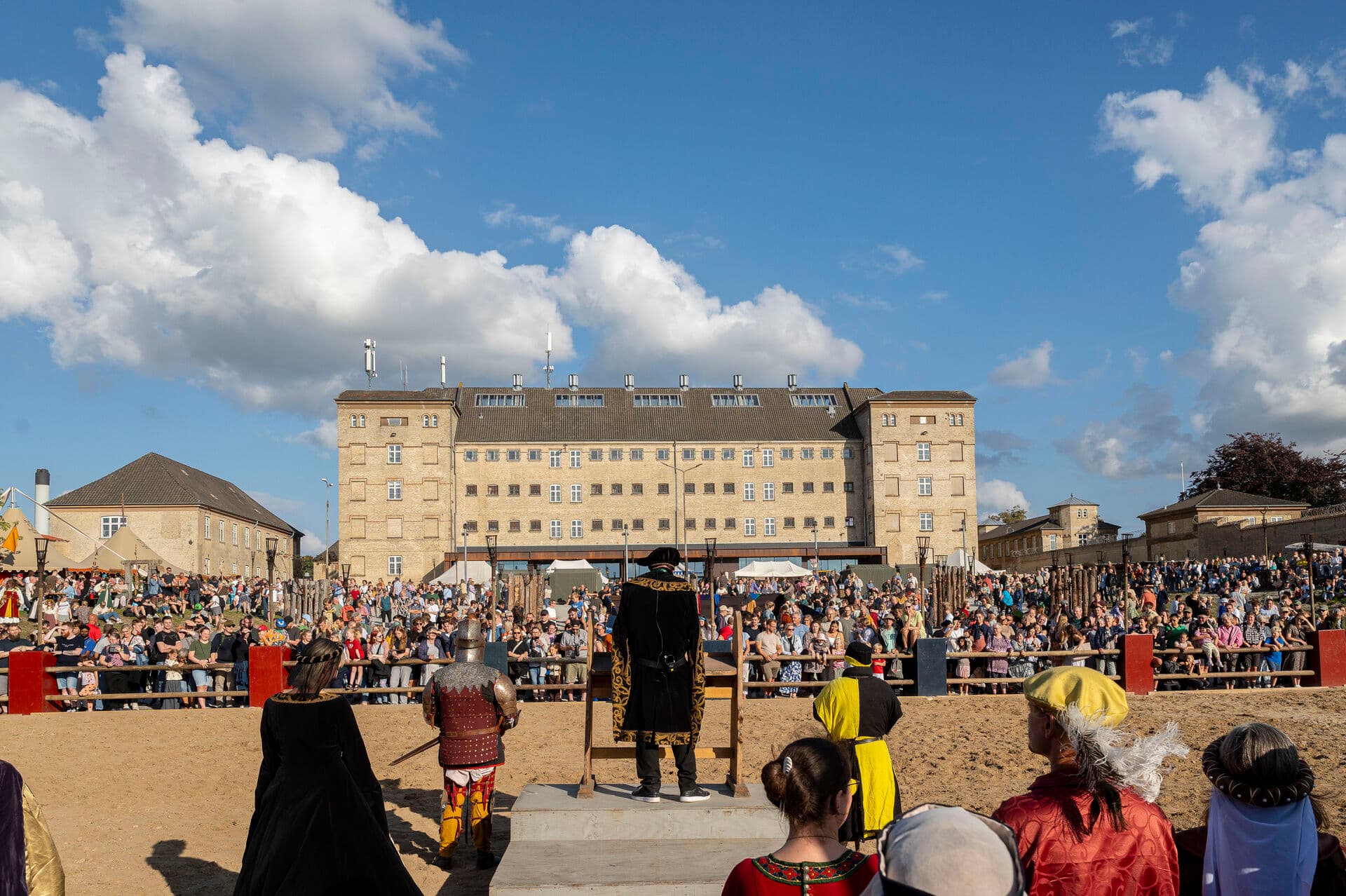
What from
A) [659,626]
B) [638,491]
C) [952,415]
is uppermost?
[952,415]

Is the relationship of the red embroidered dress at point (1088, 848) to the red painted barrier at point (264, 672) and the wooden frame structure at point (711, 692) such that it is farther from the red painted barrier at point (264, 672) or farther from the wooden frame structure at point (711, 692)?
the red painted barrier at point (264, 672)

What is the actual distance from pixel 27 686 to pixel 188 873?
10583mm

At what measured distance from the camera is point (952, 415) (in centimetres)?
7394

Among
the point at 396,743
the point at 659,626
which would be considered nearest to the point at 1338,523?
the point at 396,743

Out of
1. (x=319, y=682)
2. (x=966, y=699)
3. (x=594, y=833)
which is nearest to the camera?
(x=319, y=682)

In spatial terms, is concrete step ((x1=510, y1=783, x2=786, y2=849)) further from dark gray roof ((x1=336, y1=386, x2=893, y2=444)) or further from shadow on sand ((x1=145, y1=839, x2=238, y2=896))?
dark gray roof ((x1=336, y1=386, x2=893, y2=444))

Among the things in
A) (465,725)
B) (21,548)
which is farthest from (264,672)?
(21,548)

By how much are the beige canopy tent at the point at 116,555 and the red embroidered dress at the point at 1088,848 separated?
1478 inches

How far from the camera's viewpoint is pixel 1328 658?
17.8 m

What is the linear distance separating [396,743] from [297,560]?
8792 centimetres

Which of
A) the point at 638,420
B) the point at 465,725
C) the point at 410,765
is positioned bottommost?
the point at 410,765

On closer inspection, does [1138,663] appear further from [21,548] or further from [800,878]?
[21,548]

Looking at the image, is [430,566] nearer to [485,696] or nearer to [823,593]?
[823,593]

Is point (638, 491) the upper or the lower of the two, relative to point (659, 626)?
upper
